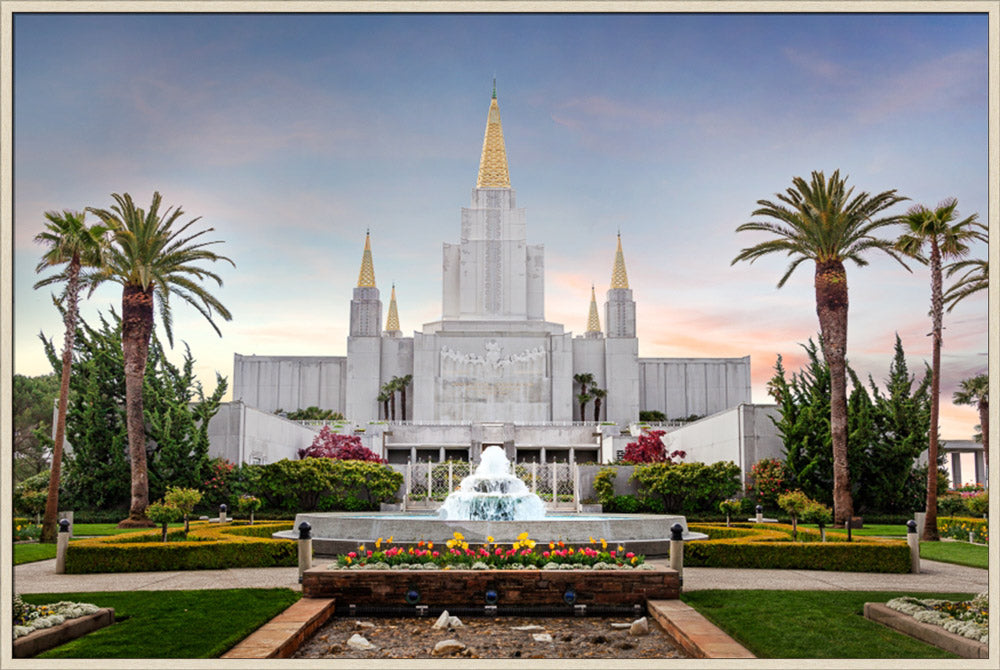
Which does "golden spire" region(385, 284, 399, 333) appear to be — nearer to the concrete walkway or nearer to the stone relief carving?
the stone relief carving

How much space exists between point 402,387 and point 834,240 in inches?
1645

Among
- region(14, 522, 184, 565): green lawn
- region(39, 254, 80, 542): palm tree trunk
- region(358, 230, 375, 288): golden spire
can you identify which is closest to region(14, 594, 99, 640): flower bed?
region(14, 522, 184, 565): green lawn

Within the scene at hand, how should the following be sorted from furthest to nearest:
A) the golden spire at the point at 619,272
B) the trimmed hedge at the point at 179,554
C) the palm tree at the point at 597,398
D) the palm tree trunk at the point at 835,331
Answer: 1. the golden spire at the point at 619,272
2. the palm tree at the point at 597,398
3. the palm tree trunk at the point at 835,331
4. the trimmed hedge at the point at 179,554

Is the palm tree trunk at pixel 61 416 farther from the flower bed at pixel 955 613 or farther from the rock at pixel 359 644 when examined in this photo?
the flower bed at pixel 955 613

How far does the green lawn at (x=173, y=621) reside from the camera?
7.82 m

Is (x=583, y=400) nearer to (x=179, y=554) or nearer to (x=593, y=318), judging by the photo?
(x=593, y=318)

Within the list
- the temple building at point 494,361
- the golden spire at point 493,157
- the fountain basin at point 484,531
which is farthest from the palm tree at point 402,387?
the fountain basin at point 484,531

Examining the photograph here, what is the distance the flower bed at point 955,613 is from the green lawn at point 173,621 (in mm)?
6720

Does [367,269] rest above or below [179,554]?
above

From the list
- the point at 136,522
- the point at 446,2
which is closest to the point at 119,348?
the point at 136,522

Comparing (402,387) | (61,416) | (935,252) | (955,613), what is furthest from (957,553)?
(402,387)

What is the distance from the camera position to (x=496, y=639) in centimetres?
921

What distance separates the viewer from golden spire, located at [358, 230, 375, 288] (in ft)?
229

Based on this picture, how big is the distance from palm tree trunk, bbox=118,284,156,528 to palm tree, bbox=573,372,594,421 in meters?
41.9
